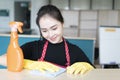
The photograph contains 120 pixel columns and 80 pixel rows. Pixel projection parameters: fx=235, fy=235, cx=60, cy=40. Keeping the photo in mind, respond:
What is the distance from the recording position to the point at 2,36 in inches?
106

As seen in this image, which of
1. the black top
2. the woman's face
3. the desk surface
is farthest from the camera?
the black top

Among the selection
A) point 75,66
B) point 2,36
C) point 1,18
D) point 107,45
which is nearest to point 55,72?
point 75,66

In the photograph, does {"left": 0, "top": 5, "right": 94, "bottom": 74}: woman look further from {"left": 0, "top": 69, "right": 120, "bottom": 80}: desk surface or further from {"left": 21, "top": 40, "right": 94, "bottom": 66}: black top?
{"left": 0, "top": 69, "right": 120, "bottom": 80}: desk surface

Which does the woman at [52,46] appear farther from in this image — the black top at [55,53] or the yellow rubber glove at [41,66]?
the yellow rubber glove at [41,66]

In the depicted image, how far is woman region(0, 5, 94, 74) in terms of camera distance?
117cm

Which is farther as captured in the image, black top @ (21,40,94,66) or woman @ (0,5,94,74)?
black top @ (21,40,94,66)

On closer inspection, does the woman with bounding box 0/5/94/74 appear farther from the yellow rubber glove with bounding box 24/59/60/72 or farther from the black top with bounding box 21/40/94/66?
the yellow rubber glove with bounding box 24/59/60/72

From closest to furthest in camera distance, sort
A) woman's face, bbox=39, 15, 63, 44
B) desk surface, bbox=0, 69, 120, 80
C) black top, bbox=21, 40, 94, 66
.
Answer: desk surface, bbox=0, 69, 120, 80 < woman's face, bbox=39, 15, 63, 44 < black top, bbox=21, 40, 94, 66

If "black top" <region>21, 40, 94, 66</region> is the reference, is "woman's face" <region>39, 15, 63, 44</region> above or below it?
above

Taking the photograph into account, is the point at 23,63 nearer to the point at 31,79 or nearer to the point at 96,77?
the point at 31,79

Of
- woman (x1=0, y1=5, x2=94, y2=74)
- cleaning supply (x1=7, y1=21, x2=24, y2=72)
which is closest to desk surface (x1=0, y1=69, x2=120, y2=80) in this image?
cleaning supply (x1=7, y1=21, x2=24, y2=72)

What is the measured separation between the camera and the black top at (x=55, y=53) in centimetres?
129

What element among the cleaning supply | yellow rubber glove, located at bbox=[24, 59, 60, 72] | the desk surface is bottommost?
the desk surface

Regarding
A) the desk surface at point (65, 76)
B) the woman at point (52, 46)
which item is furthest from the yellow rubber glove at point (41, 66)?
the woman at point (52, 46)
